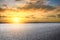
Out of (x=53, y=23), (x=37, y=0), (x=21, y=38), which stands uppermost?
(x=37, y=0)

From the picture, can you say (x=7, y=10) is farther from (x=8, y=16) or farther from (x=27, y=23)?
(x=27, y=23)

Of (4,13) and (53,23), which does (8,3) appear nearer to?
(4,13)

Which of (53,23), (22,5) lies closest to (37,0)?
(22,5)

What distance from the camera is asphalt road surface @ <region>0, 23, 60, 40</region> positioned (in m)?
2.56

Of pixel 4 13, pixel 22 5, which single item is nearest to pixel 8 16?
pixel 4 13

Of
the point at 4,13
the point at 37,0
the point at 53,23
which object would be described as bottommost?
the point at 53,23

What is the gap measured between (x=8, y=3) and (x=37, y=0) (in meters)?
0.45

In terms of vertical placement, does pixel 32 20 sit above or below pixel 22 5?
below

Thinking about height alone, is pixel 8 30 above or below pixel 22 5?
below

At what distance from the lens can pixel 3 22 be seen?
259 cm

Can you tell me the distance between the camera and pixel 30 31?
2594 millimetres

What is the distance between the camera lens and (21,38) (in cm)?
254

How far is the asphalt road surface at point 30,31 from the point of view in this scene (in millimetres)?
2557

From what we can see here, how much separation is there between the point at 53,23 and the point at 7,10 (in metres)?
0.73
